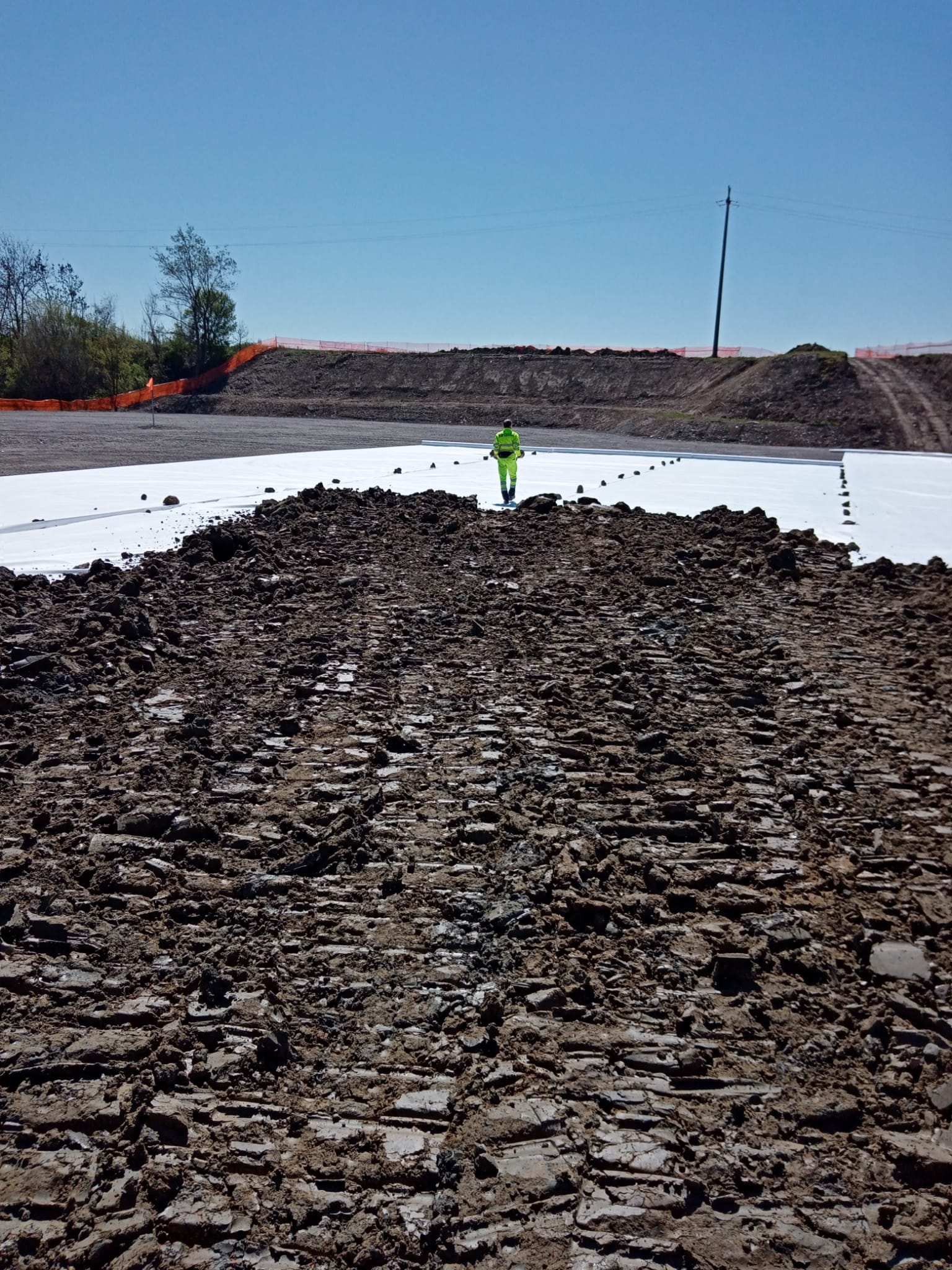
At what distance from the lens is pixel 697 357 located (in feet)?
170

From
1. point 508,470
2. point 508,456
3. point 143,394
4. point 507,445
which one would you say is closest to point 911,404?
point 508,470

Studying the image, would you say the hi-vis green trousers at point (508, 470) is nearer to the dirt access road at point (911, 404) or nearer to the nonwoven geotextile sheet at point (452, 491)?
the nonwoven geotextile sheet at point (452, 491)

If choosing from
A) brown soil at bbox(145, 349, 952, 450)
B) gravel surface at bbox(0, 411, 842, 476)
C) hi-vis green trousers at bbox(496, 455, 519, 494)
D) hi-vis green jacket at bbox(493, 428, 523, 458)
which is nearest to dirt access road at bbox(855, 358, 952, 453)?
brown soil at bbox(145, 349, 952, 450)

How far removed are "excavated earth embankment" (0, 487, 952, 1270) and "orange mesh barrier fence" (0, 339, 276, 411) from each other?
49.4 metres

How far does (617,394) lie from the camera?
49.3 meters

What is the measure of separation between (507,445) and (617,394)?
122 feet

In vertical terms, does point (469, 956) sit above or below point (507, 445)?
below

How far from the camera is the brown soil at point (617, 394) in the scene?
38.3 m

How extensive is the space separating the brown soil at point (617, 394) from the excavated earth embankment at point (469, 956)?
3270 centimetres

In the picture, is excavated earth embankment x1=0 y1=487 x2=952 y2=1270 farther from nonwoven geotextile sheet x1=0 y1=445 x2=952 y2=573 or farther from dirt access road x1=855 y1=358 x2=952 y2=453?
dirt access road x1=855 y1=358 x2=952 y2=453

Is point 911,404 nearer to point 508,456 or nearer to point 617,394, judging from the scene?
point 617,394

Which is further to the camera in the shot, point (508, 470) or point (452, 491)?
point (452, 491)

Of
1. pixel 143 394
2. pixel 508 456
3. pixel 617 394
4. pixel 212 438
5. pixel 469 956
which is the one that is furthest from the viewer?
pixel 143 394

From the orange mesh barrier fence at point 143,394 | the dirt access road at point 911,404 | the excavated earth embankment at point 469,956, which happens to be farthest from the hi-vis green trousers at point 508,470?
the orange mesh barrier fence at point 143,394
